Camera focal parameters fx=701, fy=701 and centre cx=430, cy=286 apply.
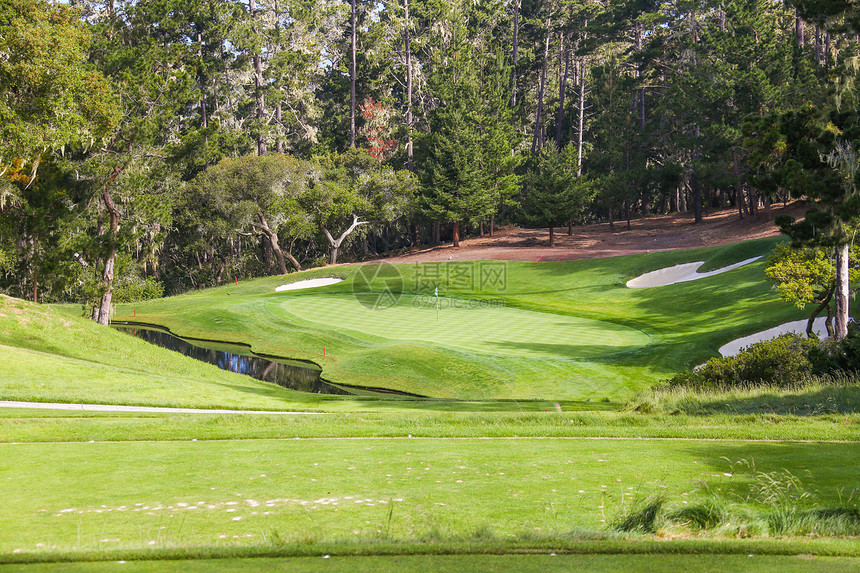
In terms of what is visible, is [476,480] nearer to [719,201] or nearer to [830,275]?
[830,275]

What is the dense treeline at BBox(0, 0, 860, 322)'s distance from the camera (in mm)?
30281

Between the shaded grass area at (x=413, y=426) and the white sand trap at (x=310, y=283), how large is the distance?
30654mm

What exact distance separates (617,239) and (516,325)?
98.6ft

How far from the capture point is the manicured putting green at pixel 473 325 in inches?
988

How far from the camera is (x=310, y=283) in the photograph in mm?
45000

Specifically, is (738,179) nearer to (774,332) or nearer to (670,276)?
(670,276)

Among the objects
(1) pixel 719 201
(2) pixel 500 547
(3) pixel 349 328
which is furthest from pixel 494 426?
(1) pixel 719 201

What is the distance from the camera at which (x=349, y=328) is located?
97.7ft

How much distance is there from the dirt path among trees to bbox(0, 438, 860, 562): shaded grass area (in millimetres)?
39653

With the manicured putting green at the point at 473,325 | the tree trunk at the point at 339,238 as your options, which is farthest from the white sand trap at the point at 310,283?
the tree trunk at the point at 339,238

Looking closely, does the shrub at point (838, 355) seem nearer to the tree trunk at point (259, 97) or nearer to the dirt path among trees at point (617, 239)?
the dirt path among trees at point (617, 239)

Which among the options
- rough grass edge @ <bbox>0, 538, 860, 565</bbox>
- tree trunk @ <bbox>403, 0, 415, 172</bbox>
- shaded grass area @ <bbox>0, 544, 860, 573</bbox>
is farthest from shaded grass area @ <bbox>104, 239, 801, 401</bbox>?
tree trunk @ <bbox>403, 0, 415, 172</bbox>

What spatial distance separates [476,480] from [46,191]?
29241 millimetres

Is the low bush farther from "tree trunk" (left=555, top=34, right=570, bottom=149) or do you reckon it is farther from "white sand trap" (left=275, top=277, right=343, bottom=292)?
"tree trunk" (left=555, top=34, right=570, bottom=149)
